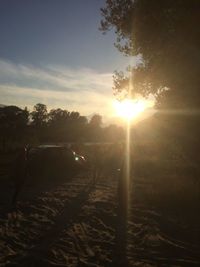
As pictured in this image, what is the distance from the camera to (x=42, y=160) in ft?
69.7

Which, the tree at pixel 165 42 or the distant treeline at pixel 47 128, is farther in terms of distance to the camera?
the distant treeline at pixel 47 128

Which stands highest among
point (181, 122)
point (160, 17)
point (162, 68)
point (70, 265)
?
point (160, 17)

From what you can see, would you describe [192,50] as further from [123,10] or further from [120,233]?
[120,233]

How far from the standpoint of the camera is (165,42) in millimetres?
17781

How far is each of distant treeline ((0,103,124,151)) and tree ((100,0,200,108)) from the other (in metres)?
25.4

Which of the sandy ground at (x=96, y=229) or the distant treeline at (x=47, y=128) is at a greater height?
the distant treeline at (x=47, y=128)

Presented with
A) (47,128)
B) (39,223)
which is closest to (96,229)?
(39,223)

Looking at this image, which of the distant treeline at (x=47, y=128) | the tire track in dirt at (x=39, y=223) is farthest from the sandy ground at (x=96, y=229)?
the distant treeline at (x=47, y=128)

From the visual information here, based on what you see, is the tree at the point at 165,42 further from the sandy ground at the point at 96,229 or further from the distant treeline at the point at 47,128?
the distant treeline at the point at 47,128

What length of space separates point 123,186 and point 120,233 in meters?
5.19

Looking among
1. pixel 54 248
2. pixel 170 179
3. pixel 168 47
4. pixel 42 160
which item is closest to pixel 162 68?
pixel 168 47

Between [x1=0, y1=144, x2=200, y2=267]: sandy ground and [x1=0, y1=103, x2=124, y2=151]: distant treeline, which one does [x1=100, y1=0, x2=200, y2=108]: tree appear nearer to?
[x1=0, y1=144, x2=200, y2=267]: sandy ground

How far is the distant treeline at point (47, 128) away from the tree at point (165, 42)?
2536 cm

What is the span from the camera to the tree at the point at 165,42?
16594mm
